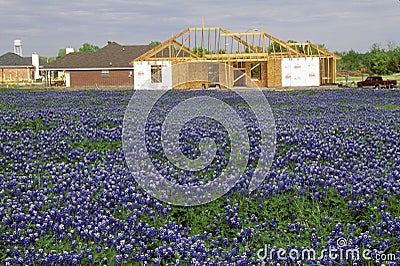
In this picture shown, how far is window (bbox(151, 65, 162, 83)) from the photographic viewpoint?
158 ft

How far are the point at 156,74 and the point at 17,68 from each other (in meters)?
51.0

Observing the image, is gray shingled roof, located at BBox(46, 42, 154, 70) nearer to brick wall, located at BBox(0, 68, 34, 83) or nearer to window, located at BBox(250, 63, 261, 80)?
window, located at BBox(250, 63, 261, 80)

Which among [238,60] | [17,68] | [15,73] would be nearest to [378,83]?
[238,60]

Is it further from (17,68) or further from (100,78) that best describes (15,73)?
(100,78)

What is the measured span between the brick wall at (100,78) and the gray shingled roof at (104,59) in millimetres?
676

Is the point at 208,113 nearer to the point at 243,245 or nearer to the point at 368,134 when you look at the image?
the point at 368,134

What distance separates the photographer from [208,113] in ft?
48.7

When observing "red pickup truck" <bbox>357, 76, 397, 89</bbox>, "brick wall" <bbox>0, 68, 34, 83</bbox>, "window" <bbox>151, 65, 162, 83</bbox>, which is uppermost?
"brick wall" <bbox>0, 68, 34, 83</bbox>

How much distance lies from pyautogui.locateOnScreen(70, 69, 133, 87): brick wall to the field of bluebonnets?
50.9m

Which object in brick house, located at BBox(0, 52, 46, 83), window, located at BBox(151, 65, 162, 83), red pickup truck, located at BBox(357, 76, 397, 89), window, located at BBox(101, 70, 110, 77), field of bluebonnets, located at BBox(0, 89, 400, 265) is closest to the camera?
field of bluebonnets, located at BBox(0, 89, 400, 265)

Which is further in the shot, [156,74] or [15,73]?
[15,73]

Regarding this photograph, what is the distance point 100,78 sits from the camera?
6119 cm

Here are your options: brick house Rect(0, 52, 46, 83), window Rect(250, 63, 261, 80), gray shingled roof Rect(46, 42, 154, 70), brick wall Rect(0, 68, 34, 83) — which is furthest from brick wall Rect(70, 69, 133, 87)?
brick wall Rect(0, 68, 34, 83)

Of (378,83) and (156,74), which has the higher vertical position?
(156,74)
